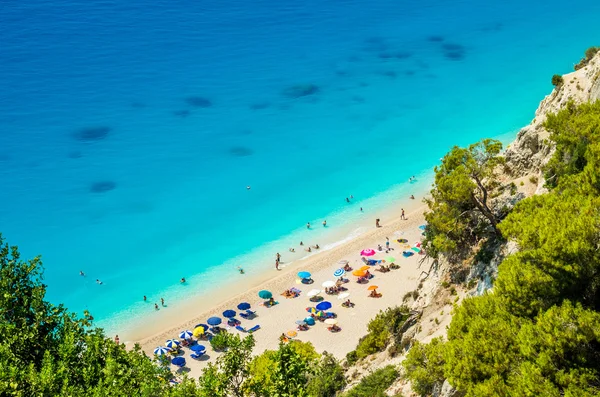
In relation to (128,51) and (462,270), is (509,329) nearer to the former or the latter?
(462,270)

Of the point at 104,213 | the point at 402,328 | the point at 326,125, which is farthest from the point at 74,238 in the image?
the point at 402,328

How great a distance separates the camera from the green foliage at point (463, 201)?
2608 centimetres

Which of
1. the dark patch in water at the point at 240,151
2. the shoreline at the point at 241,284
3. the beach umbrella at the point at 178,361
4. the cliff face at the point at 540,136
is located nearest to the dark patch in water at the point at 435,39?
the dark patch in water at the point at 240,151

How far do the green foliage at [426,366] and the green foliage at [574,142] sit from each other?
8.52 meters

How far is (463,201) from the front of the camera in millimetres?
26312

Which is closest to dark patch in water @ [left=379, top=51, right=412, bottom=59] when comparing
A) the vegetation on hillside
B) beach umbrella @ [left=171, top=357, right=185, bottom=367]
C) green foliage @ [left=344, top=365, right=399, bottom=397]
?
beach umbrella @ [left=171, top=357, right=185, bottom=367]

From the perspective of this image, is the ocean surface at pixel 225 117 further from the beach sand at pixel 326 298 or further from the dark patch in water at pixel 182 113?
the beach sand at pixel 326 298

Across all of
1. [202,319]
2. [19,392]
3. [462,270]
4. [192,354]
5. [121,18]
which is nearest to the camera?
[19,392]

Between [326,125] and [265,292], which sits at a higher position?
[326,125]

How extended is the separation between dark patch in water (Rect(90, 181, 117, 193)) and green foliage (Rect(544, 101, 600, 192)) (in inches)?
2035

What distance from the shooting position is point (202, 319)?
46688mm

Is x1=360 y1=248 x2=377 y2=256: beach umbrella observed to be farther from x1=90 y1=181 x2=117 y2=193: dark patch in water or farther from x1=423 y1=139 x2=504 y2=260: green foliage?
x1=90 y1=181 x2=117 y2=193: dark patch in water

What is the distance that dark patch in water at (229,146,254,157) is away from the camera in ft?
233

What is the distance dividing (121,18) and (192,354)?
86267 mm
